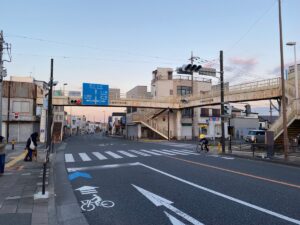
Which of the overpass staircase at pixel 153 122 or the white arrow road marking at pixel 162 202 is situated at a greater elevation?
the overpass staircase at pixel 153 122

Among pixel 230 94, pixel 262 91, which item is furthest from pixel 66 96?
pixel 262 91

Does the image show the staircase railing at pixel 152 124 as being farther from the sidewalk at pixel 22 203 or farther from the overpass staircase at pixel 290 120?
the sidewalk at pixel 22 203

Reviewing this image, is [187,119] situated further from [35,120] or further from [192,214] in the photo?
[192,214]

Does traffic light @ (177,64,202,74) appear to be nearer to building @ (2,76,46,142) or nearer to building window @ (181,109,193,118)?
building @ (2,76,46,142)

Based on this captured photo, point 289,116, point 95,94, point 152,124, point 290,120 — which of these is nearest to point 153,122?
point 152,124

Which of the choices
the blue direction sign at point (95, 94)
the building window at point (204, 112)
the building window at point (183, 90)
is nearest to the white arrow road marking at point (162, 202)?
the blue direction sign at point (95, 94)

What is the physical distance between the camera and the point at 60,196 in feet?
23.6

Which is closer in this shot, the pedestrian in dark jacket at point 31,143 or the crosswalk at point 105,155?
the pedestrian in dark jacket at point 31,143

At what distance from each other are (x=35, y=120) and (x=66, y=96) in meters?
6.70

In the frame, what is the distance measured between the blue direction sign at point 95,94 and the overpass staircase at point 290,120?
2230 cm

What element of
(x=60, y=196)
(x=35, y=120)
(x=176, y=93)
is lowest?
(x=60, y=196)

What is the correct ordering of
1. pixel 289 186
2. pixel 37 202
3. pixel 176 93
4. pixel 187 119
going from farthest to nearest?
pixel 176 93
pixel 187 119
pixel 289 186
pixel 37 202

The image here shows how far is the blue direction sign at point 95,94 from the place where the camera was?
33.6 meters

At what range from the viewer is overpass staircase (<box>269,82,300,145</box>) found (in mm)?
18328
